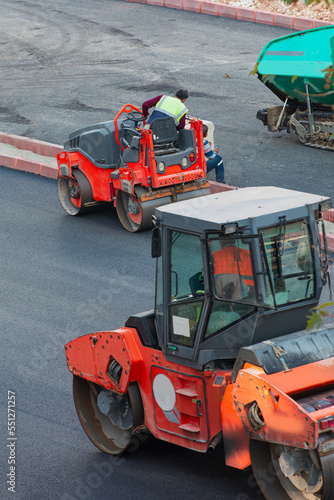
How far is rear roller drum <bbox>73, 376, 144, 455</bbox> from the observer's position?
6.98 meters

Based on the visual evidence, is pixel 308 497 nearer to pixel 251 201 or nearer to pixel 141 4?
pixel 251 201

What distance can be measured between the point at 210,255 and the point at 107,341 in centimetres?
135

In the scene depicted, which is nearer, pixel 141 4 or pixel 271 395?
pixel 271 395

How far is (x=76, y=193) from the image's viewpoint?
13.4 m

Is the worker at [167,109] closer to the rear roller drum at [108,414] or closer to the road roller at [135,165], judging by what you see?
the road roller at [135,165]

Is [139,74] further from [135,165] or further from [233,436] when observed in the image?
[233,436]

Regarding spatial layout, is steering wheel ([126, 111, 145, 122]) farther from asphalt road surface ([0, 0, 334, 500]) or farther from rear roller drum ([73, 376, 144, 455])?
rear roller drum ([73, 376, 144, 455])

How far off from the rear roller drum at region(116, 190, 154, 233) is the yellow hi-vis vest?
1.32 m

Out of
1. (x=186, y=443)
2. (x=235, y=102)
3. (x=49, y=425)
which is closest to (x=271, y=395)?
(x=186, y=443)

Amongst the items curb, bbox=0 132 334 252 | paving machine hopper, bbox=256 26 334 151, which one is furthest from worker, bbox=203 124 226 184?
curb, bbox=0 132 334 252

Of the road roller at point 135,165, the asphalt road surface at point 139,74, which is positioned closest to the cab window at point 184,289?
the road roller at point 135,165

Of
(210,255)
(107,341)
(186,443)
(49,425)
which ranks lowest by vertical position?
(49,425)

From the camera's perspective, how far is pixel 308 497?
18.9 feet

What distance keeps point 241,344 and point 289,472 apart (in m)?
0.98
